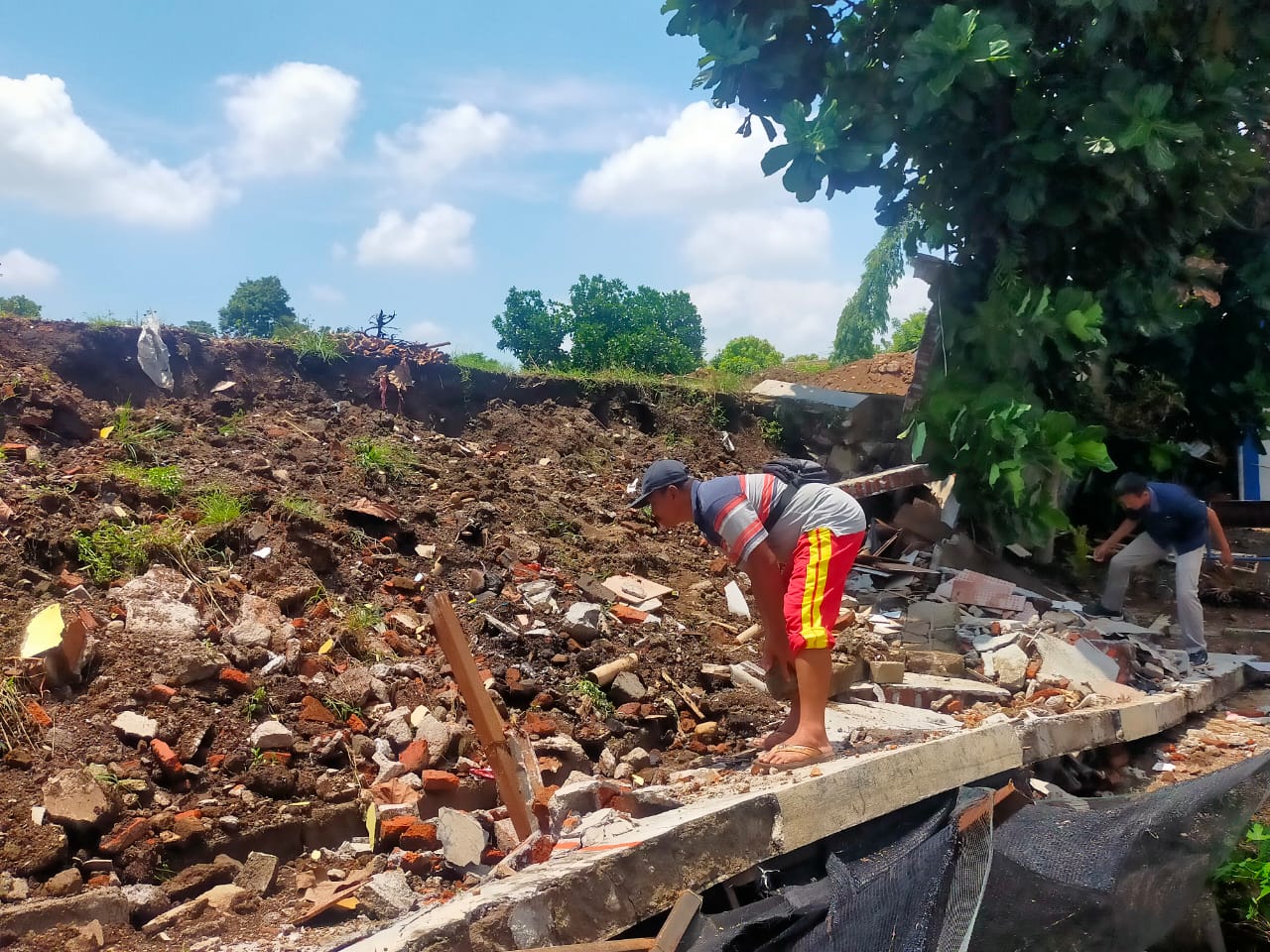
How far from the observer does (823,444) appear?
10.3 m

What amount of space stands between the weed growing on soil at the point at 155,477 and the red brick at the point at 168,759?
2.15 m

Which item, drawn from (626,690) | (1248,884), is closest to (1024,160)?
(626,690)

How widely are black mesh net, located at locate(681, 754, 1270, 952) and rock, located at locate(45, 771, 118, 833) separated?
2.26m

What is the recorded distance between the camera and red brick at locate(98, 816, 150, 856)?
3.44 meters

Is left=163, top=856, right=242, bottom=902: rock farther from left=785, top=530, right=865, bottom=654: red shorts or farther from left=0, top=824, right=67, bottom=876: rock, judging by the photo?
left=785, top=530, right=865, bottom=654: red shorts

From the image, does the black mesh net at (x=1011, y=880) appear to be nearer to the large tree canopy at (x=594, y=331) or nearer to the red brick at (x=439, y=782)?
the red brick at (x=439, y=782)

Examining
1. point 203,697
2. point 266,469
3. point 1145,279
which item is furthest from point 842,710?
point 1145,279

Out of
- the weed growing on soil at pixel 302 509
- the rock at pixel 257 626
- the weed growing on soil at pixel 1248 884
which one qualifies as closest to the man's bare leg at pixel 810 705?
the weed growing on soil at pixel 1248 884

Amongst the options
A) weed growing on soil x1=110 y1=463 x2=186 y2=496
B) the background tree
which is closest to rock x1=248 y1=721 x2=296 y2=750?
weed growing on soil x1=110 y1=463 x2=186 y2=496

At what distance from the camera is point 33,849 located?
332 cm

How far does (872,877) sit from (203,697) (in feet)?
9.69

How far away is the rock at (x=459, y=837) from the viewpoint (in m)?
3.54

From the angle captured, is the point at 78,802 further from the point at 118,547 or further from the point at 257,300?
the point at 257,300

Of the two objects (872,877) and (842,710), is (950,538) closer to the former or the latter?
(842,710)
